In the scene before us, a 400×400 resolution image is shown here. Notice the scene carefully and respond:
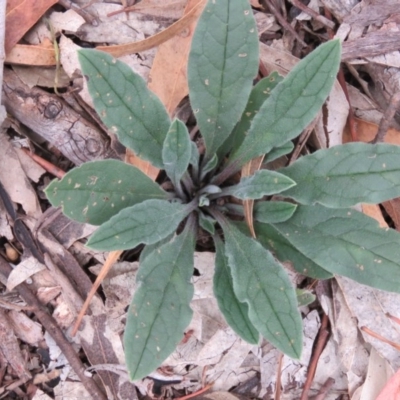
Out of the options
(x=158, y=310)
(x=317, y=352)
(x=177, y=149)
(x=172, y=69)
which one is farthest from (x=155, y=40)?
(x=317, y=352)

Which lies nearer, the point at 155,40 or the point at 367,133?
the point at 155,40

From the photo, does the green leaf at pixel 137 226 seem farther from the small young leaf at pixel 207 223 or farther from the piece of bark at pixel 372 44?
the piece of bark at pixel 372 44

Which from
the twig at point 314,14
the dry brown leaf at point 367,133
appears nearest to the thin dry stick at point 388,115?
the dry brown leaf at point 367,133

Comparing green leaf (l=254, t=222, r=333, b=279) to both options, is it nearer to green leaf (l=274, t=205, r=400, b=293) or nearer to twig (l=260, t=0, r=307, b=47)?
green leaf (l=274, t=205, r=400, b=293)

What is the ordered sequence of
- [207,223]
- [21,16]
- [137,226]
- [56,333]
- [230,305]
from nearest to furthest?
[137,226] → [230,305] → [207,223] → [21,16] → [56,333]

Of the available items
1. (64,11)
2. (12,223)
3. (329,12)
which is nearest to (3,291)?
(12,223)

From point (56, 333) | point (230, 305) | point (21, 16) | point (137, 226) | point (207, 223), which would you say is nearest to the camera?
point (137, 226)

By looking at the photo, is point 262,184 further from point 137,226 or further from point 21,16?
point 21,16

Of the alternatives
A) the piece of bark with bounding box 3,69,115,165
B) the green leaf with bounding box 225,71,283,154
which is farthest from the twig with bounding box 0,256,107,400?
the green leaf with bounding box 225,71,283,154
